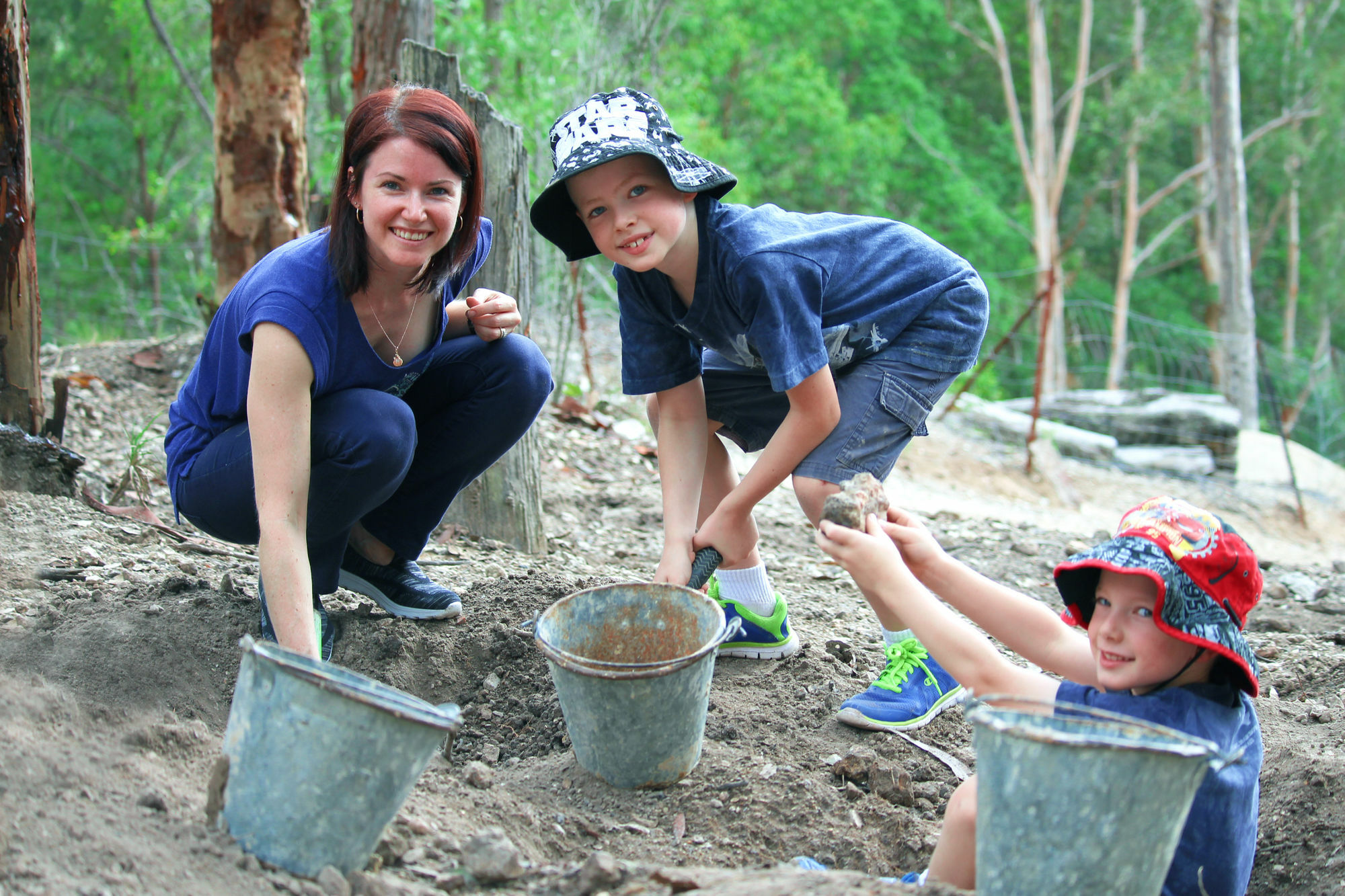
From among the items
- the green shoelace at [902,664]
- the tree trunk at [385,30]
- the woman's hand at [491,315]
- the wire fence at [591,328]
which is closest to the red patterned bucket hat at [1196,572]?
the green shoelace at [902,664]

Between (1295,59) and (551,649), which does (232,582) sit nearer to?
(551,649)

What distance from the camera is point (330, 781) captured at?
1.60m

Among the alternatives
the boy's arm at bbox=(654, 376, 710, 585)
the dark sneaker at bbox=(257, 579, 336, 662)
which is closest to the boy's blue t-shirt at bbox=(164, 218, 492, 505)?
the dark sneaker at bbox=(257, 579, 336, 662)

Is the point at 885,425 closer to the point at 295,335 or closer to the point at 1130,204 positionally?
the point at 295,335

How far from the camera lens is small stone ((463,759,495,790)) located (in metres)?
2.17

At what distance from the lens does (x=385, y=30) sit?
197 inches

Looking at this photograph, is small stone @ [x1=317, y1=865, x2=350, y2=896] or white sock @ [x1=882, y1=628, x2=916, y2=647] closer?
small stone @ [x1=317, y1=865, x2=350, y2=896]

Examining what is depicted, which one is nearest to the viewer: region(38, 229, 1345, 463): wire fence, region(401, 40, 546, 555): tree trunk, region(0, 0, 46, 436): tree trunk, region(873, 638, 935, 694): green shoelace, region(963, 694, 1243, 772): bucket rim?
region(963, 694, 1243, 772): bucket rim

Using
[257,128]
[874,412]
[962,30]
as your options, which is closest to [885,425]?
[874,412]

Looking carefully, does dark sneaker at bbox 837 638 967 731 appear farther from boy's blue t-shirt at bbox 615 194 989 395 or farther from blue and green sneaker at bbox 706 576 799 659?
boy's blue t-shirt at bbox 615 194 989 395

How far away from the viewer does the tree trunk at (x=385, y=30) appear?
4992 mm

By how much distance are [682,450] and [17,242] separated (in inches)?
84.8

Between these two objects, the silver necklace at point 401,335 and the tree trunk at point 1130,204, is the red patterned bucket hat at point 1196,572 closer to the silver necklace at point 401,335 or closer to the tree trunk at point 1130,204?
the silver necklace at point 401,335

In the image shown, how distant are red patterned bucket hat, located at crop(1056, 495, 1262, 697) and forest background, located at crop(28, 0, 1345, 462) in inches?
320
